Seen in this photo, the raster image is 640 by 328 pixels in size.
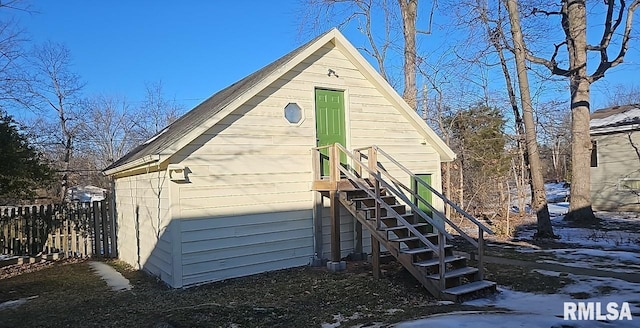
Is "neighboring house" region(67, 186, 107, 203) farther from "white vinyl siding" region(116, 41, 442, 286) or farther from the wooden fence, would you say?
"white vinyl siding" region(116, 41, 442, 286)

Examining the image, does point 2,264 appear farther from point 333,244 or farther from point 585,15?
point 585,15

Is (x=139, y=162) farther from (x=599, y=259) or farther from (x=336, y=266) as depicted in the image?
(x=599, y=259)

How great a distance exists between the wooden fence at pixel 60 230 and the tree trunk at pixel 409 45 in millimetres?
12072

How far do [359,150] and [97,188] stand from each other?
31764 millimetres

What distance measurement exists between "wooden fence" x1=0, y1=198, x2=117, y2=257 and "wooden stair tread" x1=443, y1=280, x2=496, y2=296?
9.71 m

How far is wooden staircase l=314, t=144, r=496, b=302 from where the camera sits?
6473 millimetres

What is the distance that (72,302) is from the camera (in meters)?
7.05

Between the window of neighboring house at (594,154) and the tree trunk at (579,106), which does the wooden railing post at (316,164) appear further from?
the window of neighboring house at (594,154)

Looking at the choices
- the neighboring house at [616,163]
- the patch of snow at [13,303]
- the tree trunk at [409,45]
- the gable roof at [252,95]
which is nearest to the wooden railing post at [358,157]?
the gable roof at [252,95]

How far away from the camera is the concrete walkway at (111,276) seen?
8.23 meters

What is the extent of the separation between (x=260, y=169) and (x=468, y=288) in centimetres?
447

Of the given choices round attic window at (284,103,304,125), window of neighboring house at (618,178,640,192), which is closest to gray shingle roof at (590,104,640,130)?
window of neighboring house at (618,178,640,192)

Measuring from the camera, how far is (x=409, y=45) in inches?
720

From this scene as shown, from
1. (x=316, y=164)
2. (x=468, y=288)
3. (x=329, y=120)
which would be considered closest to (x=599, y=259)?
(x=468, y=288)
